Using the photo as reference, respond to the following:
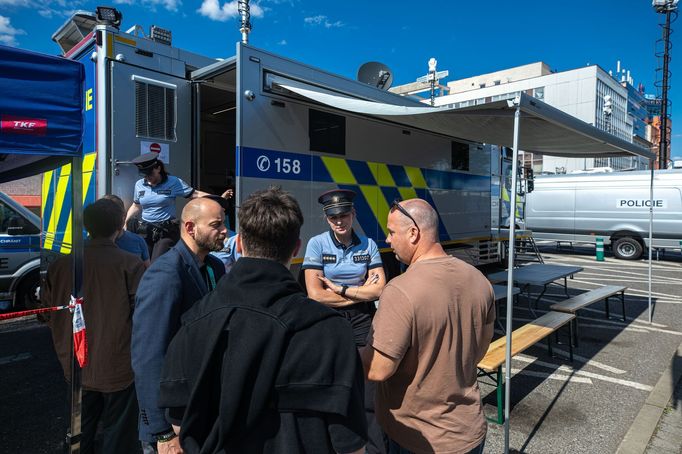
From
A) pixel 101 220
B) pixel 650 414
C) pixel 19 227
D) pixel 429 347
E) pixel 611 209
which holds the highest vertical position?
pixel 611 209

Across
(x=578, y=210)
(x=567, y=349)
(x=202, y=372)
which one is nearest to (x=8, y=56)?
(x=202, y=372)

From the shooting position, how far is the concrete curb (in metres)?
3.21

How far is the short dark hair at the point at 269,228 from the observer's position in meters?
1.30

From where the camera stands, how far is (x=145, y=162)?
3.50m

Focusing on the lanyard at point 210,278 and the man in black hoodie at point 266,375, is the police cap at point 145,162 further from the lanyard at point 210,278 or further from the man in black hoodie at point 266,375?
the man in black hoodie at point 266,375

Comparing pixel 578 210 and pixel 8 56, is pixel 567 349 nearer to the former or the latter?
pixel 8 56

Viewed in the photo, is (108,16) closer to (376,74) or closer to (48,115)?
(48,115)

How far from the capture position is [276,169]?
406cm

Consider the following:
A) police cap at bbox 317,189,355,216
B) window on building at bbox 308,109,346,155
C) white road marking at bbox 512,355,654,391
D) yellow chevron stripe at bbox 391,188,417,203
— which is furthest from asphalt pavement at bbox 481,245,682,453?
window on building at bbox 308,109,346,155

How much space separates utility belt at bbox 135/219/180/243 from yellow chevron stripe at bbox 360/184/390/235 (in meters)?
2.10

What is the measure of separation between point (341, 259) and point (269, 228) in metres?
1.85

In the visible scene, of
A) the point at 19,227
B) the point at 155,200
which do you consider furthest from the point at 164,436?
the point at 19,227

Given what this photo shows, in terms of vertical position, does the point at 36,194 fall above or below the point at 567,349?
above

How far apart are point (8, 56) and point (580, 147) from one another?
213 inches
